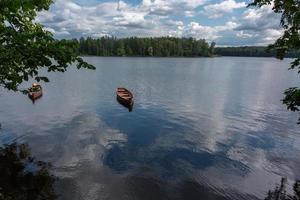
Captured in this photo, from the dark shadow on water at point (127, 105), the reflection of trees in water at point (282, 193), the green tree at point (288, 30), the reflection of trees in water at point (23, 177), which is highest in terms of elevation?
the green tree at point (288, 30)

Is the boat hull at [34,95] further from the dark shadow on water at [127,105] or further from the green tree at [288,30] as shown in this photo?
the green tree at [288,30]

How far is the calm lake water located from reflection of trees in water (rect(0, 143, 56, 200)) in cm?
85

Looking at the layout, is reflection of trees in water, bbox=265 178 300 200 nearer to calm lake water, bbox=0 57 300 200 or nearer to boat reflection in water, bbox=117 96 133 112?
calm lake water, bbox=0 57 300 200

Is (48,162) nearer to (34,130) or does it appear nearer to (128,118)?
(34,130)

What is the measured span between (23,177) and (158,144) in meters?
13.9

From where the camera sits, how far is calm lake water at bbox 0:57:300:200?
2217 centimetres

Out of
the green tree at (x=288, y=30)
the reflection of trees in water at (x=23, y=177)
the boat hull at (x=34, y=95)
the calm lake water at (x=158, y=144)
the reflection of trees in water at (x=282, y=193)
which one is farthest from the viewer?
the boat hull at (x=34, y=95)

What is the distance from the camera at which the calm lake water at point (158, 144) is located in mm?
22172

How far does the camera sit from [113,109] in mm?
49750

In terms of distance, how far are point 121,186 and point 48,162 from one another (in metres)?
7.68

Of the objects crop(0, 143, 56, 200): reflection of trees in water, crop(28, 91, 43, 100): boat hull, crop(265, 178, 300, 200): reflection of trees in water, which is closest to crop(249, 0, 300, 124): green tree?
crop(265, 178, 300, 200): reflection of trees in water

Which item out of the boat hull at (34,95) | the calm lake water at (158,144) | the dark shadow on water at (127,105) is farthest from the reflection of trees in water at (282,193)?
the boat hull at (34,95)

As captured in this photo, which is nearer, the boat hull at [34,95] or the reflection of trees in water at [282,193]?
Result: the reflection of trees in water at [282,193]

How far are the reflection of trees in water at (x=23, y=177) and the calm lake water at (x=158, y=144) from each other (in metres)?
0.85
